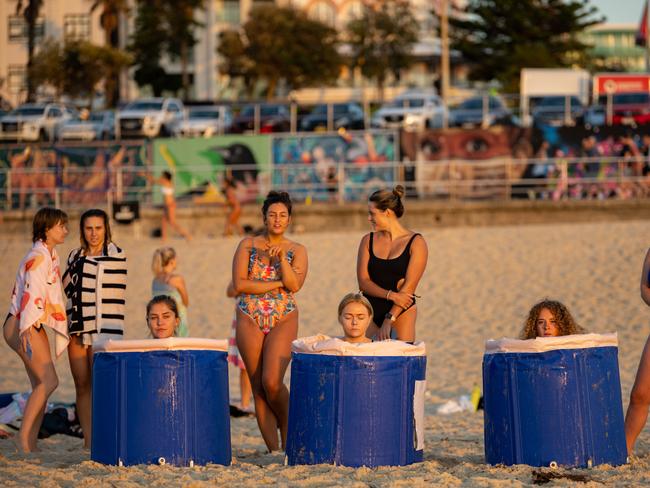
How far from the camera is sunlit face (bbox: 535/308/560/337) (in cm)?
695

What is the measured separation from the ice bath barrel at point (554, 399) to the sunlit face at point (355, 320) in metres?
0.66

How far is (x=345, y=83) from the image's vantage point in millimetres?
62906

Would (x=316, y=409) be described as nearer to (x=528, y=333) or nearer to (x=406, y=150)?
(x=528, y=333)

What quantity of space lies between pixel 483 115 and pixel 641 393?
26139 millimetres

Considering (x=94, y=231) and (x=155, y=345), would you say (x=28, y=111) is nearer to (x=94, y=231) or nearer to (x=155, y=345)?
(x=94, y=231)

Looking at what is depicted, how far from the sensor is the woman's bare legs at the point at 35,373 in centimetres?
768

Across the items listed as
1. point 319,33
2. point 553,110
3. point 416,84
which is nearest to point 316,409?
point 553,110

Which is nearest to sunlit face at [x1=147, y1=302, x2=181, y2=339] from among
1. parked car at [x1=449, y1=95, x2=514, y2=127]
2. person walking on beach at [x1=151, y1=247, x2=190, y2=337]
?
person walking on beach at [x1=151, y1=247, x2=190, y2=337]

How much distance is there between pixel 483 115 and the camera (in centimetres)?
3281

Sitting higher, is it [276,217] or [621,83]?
[621,83]

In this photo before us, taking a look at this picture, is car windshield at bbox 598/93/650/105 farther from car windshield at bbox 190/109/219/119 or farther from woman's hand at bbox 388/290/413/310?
woman's hand at bbox 388/290/413/310

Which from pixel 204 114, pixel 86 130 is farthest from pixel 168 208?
pixel 204 114

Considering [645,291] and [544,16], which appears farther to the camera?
[544,16]

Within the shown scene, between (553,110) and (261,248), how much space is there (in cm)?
2612
